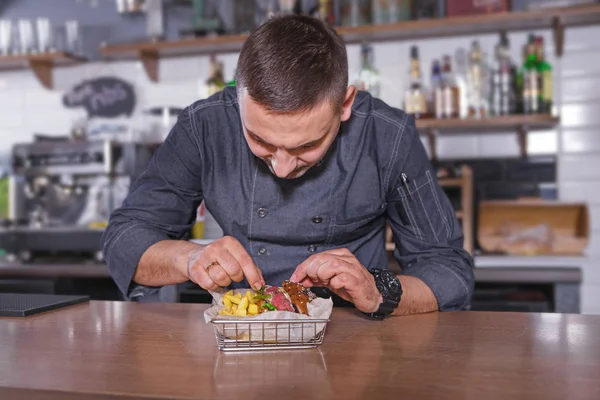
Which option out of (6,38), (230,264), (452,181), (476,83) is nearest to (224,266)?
(230,264)

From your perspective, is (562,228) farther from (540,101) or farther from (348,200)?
(348,200)

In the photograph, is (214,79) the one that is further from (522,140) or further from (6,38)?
(522,140)

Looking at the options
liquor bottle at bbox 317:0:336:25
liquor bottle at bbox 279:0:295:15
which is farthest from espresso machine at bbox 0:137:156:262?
liquor bottle at bbox 317:0:336:25

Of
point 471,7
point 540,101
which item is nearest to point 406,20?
point 471,7

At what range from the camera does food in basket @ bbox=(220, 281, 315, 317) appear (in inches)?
41.6

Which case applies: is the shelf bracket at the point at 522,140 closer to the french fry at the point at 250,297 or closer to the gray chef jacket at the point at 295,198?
the gray chef jacket at the point at 295,198

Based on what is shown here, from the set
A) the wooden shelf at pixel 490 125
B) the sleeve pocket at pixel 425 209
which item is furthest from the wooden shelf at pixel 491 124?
the sleeve pocket at pixel 425 209

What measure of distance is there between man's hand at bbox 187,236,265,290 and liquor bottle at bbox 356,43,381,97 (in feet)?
7.09

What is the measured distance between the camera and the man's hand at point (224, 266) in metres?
1.17

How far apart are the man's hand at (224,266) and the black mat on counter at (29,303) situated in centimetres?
40

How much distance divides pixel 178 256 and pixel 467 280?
62cm

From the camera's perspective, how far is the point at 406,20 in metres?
3.23

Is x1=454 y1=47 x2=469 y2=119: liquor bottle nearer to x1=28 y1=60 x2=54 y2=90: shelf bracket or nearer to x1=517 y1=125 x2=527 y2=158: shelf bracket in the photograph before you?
x1=517 y1=125 x2=527 y2=158: shelf bracket

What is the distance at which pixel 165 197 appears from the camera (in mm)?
1620
